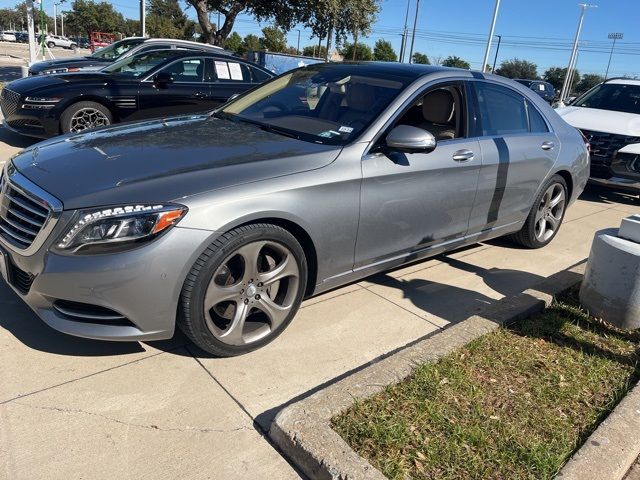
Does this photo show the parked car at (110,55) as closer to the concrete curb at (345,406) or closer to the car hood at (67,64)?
the car hood at (67,64)

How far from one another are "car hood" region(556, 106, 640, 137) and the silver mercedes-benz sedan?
4.00m

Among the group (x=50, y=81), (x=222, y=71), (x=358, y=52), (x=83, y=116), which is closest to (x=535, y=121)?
(x=222, y=71)

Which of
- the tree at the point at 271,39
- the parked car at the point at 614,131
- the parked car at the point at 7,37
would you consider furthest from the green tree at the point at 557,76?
the parked car at the point at 614,131

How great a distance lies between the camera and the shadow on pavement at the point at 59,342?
2982 mm

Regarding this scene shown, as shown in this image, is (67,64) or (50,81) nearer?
(50,81)

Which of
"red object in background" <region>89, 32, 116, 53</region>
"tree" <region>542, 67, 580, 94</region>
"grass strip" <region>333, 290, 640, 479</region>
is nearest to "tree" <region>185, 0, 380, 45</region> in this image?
"grass strip" <region>333, 290, 640, 479</region>

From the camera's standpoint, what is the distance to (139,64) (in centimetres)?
870

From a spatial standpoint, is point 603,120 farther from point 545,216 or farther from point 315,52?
point 315,52

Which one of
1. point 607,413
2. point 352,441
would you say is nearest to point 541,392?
point 607,413

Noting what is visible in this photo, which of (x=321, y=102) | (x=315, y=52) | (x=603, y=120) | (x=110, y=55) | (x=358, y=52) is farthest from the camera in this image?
(x=315, y=52)

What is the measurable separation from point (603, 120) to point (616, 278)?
5.53 meters

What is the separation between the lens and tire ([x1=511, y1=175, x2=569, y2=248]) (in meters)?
5.13

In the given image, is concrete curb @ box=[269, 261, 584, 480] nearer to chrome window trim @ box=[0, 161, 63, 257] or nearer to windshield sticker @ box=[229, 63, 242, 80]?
chrome window trim @ box=[0, 161, 63, 257]

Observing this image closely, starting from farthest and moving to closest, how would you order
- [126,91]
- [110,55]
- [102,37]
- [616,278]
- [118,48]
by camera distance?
[102,37] < [118,48] < [110,55] < [126,91] < [616,278]
